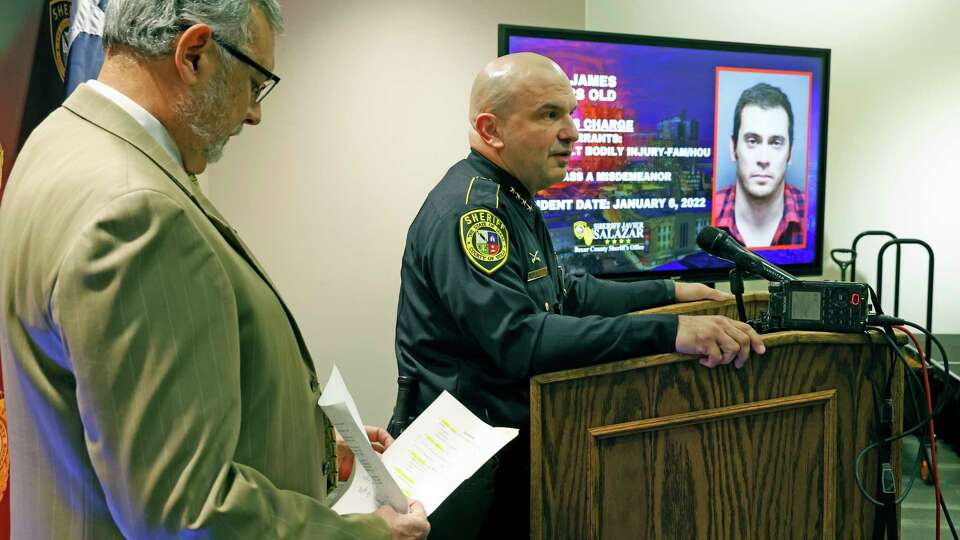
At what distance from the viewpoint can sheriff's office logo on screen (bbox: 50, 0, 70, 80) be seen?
5.48 ft

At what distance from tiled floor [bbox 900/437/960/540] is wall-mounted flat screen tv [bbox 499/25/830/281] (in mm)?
1080

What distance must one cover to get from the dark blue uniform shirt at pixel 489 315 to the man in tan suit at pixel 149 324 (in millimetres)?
635

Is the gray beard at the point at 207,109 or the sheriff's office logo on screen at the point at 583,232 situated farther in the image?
the sheriff's office logo on screen at the point at 583,232

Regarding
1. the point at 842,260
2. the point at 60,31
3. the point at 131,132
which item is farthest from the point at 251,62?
the point at 842,260

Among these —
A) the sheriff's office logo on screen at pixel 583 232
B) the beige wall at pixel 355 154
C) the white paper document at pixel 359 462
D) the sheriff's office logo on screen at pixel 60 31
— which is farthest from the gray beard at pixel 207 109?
the beige wall at pixel 355 154

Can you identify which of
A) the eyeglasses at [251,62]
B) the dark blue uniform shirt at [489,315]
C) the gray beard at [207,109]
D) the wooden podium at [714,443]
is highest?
the eyeglasses at [251,62]

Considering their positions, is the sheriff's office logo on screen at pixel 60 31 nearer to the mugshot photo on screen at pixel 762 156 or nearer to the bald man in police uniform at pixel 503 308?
the bald man in police uniform at pixel 503 308

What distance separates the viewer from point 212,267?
2.49 feet

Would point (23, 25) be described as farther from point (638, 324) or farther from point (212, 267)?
point (638, 324)

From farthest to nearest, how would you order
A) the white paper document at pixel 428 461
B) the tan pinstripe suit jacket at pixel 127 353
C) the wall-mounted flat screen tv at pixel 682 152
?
the wall-mounted flat screen tv at pixel 682 152
the white paper document at pixel 428 461
the tan pinstripe suit jacket at pixel 127 353

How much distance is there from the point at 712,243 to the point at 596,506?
68 cm

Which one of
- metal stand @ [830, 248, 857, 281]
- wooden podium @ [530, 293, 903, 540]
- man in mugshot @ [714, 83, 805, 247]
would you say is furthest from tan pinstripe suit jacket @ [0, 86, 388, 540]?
metal stand @ [830, 248, 857, 281]

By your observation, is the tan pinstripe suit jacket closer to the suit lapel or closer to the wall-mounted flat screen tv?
the suit lapel

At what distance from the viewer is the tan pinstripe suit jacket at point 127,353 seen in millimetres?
698
